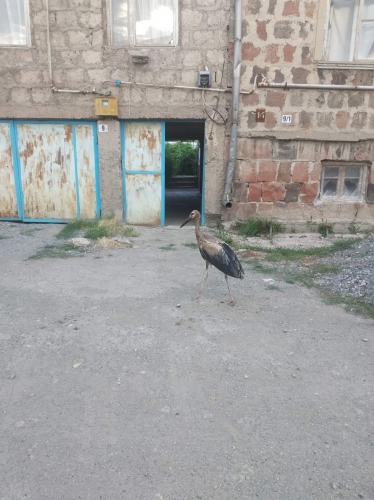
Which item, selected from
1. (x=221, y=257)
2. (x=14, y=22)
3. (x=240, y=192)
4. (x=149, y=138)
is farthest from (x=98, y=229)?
(x=14, y=22)

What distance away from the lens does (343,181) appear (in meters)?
8.48

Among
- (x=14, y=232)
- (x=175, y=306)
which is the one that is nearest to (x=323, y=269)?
(x=175, y=306)

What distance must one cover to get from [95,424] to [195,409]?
678 mm

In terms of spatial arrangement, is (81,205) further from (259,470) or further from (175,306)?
(259,470)

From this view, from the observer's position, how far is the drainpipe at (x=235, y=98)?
754cm

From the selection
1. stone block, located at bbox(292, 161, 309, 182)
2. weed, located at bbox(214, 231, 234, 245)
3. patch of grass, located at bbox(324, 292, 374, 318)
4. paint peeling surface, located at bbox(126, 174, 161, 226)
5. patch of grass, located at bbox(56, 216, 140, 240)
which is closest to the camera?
patch of grass, located at bbox(324, 292, 374, 318)

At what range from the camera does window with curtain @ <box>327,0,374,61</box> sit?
A: 25.4 feet

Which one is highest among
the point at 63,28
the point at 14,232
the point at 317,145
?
the point at 63,28

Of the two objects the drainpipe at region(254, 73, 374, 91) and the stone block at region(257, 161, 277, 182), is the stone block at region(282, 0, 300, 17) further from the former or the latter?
the stone block at region(257, 161, 277, 182)

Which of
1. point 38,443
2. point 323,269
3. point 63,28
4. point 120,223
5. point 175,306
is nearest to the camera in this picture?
point 38,443

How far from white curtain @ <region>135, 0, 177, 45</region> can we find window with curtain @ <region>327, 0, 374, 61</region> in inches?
118

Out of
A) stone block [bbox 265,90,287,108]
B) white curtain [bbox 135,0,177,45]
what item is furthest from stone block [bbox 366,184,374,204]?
white curtain [bbox 135,0,177,45]

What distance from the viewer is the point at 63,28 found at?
782cm

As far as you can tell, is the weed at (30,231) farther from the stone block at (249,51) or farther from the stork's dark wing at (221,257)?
the stone block at (249,51)
